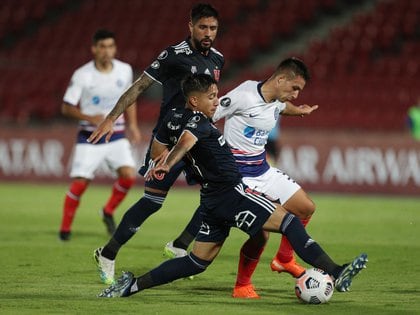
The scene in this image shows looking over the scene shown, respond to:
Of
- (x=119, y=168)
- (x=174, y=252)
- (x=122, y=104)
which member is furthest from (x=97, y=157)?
(x=122, y=104)

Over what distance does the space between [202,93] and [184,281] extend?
7.33 ft

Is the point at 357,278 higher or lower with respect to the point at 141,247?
higher

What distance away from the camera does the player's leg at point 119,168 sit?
40.4 ft

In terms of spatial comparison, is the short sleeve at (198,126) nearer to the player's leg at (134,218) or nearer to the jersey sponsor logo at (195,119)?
the jersey sponsor logo at (195,119)

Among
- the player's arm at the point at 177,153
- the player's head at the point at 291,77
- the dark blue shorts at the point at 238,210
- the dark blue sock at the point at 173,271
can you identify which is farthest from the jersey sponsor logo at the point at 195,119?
the player's head at the point at 291,77

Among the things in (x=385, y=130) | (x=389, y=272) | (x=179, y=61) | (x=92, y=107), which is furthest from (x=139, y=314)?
(x=385, y=130)

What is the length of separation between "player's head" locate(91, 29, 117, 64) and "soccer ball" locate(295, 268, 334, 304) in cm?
562

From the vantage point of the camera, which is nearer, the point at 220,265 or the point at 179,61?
the point at 179,61

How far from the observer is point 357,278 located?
8859mm

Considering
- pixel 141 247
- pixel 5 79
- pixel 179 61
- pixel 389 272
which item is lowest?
pixel 5 79

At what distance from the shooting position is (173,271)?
7.46m

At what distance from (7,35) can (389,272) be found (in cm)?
1983

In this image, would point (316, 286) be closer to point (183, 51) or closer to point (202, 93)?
point (202, 93)

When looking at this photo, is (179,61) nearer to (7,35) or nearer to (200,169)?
(200,169)
